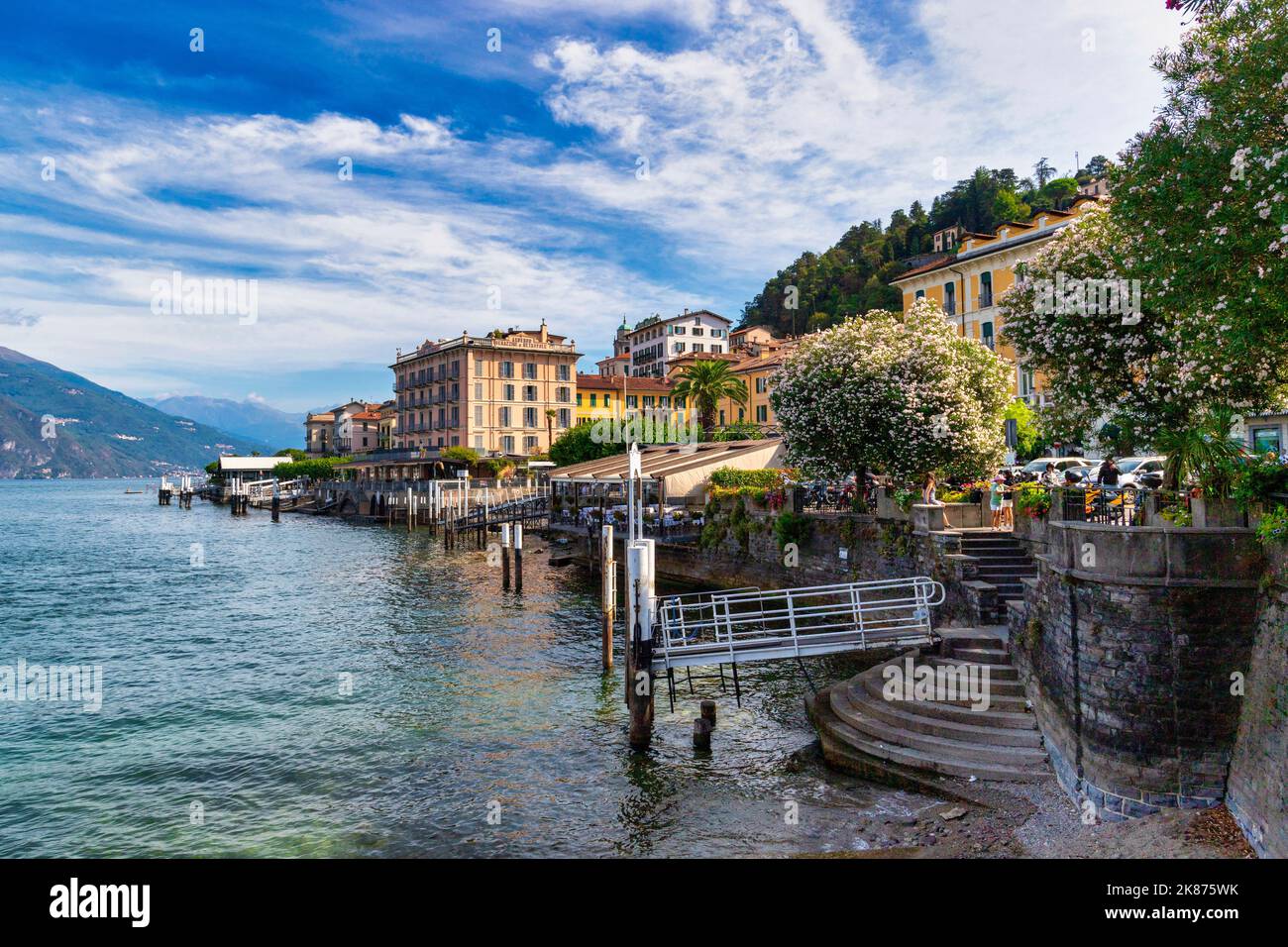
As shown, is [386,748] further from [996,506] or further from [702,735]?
[996,506]

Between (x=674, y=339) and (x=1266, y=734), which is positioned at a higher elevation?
(x=674, y=339)

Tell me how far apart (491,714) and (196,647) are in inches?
540

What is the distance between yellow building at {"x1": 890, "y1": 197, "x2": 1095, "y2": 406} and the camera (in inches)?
1736

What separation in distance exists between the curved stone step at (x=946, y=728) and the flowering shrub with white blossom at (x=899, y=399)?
10.8 m

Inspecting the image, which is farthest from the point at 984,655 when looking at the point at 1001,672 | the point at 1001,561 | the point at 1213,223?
the point at 1213,223

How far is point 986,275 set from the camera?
47.2m

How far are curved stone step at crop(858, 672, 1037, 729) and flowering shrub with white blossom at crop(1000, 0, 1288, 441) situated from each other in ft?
19.5

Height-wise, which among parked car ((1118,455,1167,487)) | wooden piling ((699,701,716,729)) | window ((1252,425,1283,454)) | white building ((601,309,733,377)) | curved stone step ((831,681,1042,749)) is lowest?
wooden piling ((699,701,716,729))

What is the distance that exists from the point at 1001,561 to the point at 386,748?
14.3 metres

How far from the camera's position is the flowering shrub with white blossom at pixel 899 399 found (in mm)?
23141

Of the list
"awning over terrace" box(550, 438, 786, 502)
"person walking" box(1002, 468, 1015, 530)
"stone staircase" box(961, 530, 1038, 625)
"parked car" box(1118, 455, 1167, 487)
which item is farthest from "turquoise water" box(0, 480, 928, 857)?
"parked car" box(1118, 455, 1167, 487)

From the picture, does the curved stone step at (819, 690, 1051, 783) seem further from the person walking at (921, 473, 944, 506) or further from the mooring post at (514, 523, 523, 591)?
the mooring post at (514, 523, 523, 591)

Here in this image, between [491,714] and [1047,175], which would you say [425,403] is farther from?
[1047,175]
